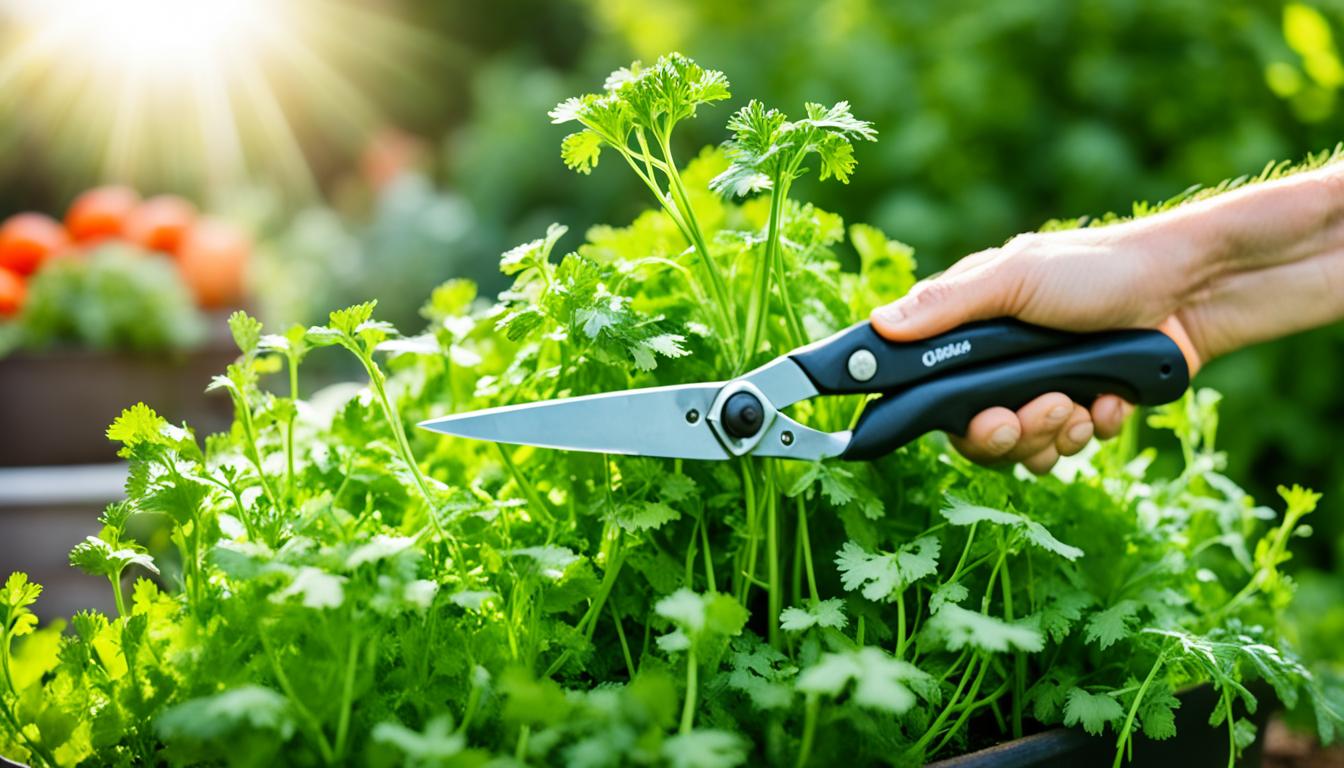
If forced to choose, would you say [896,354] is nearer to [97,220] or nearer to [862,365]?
[862,365]

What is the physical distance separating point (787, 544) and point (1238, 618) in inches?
16.6

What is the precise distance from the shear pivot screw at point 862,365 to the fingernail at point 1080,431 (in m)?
0.20

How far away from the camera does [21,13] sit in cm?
468

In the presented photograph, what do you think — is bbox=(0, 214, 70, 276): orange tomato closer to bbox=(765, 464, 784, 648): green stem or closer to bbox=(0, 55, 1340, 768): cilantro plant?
bbox=(0, 55, 1340, 768): cilantro plant

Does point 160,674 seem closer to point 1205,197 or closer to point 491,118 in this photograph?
point 1205,197

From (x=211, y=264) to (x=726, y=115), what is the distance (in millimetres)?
1397

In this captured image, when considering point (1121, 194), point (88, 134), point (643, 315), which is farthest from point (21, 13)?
point (643, 315)

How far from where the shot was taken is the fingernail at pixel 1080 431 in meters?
0.95

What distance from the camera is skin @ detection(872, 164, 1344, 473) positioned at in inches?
35.2

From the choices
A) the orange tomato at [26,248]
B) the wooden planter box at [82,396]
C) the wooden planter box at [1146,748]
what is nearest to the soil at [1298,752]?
the wooden planter box at [1146,748]

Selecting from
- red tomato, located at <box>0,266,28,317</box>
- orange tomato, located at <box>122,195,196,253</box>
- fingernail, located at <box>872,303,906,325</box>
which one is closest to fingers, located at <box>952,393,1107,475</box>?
fingernail, located at <box>872,303,906,325</box>

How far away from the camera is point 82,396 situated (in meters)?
2.06

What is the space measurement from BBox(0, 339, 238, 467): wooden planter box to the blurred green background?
0.57 metres

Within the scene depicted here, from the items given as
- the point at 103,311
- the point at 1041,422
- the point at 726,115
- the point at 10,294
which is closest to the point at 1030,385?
the point at 1041,422
